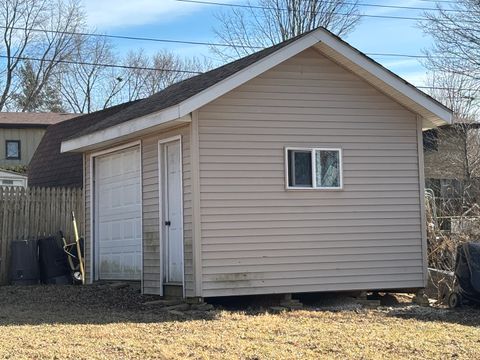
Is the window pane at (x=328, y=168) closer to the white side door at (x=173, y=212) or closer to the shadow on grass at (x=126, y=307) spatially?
the shadow on grass at (x=126, y=307)

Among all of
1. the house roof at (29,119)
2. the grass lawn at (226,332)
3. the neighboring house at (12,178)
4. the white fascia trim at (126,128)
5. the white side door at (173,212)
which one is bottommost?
the grass lawn at (226,332)

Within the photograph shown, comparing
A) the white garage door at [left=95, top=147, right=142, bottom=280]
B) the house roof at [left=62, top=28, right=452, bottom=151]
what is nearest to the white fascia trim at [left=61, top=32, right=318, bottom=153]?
the house roof at [left=62, top=28, right=452, bottom=151]

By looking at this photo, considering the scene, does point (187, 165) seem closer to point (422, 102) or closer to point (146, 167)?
point (146, 167)

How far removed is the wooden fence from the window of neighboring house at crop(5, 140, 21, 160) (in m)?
21.3

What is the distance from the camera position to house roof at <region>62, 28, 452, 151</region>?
36.4ft

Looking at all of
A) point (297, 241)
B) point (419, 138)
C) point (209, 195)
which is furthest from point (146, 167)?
point (419, 138)

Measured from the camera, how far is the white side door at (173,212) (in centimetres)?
1182

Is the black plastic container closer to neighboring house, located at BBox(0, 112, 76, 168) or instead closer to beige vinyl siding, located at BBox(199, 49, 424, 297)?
beige vinyl siding, located at BBox(199, 49, 424, 297)

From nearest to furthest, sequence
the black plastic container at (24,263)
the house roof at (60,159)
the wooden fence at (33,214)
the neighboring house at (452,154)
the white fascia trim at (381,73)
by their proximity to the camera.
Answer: the white fascia trim at (381,73)
the black plastic container at (24,263)
the wooden fence at (33,214)
the house roof at (60,159)
the neighboring house at (452,154)

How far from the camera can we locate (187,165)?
1144 centimetres

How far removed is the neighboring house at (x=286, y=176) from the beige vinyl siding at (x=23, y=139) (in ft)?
80.2

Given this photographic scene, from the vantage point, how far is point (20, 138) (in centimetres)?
3644

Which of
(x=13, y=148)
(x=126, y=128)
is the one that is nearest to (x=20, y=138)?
(x=13, y=148)

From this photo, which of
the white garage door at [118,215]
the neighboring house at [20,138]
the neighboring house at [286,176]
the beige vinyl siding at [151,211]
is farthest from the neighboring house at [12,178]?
the beige vinyl siding at [151,211]
